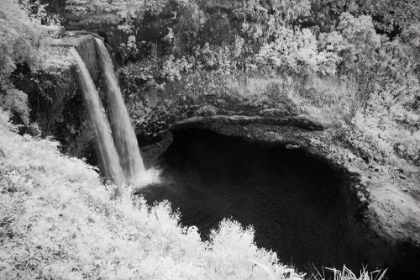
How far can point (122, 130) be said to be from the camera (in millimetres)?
21078

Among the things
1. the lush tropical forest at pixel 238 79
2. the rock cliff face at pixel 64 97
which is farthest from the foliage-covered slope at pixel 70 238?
the rock cliff face at pixel 64 97

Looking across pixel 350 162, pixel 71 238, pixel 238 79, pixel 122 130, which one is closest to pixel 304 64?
pixel 238 79

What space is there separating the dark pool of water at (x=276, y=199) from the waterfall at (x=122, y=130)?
211 cm

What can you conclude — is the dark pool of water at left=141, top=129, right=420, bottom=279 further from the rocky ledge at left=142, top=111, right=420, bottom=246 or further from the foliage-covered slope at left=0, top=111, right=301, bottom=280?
the foliage-covered slope at left=0, top=111, right=301, bottom=280

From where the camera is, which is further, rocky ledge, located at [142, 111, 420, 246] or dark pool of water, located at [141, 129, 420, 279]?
rocky ledge, located at [142, 111, 420, 246]

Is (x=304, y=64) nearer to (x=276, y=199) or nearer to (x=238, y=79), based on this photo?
(x=238, y=79)

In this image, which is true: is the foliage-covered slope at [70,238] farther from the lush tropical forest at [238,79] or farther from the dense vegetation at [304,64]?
the dense vegetation at [304,64]

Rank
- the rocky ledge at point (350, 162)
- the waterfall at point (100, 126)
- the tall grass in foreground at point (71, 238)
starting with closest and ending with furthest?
the tall grass in foreground at point (71, 238) < the waterfall at point (100, 126) < the rocky ledge at point (350, 162)

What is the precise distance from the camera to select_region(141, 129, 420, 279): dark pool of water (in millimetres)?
17109

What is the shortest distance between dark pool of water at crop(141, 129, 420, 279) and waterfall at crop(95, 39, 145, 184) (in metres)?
2.11

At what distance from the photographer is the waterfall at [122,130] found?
63.7ft

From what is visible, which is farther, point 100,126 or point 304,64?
point 304,64

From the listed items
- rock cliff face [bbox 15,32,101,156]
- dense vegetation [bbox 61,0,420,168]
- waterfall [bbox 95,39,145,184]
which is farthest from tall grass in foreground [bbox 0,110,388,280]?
dense vegetation [bbox 61,0,420,168]

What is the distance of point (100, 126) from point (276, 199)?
1449cm
